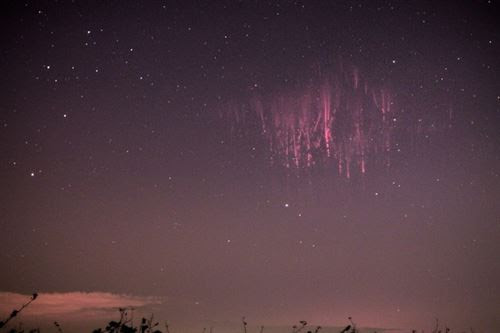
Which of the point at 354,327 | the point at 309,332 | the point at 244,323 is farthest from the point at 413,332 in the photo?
the point at 244,323

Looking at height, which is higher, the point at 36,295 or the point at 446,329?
the point at 36,295

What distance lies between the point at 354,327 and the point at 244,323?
151 centimetres

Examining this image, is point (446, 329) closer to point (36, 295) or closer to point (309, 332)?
point (309, 332)

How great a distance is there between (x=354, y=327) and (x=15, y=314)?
4.19 m

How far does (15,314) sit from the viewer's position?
4.40m

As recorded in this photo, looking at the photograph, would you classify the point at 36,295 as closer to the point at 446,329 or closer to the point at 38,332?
the point at 38,332

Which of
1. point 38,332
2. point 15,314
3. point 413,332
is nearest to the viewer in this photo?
point 15,314

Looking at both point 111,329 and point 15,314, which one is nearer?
point 15,314

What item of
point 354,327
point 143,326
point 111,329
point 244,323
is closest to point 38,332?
point 111,329

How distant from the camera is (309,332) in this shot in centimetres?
616

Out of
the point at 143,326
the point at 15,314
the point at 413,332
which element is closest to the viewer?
the point at 15,314

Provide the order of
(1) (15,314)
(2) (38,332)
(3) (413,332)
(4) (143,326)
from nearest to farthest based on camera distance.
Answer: (1) (15,314) → (4) (143,326) → (2) (38,332) → (3) (413,332)

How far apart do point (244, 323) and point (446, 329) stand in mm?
2920

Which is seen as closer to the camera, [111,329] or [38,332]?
[111,329]
